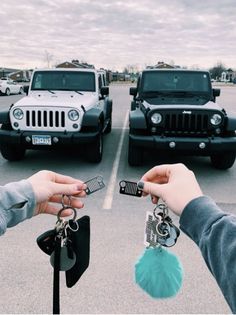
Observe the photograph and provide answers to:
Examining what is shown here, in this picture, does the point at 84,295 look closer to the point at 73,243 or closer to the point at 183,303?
the point at 183,303

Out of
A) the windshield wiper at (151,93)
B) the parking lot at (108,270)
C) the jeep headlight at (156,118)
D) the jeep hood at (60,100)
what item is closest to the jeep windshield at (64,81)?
the jeep hood at (60,100)

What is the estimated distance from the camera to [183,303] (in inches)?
103

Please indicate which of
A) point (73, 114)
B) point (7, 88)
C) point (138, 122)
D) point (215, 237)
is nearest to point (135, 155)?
point (138, 122)

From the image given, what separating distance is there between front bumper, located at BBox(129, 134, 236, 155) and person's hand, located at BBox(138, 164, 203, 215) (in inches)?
186

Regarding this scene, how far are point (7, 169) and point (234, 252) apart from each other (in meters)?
5.90

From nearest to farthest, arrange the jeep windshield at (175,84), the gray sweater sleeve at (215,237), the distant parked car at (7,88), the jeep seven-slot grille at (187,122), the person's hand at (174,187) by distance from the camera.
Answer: the gray sweater sleeve at (215,237) → the person's hand at (174,187) → the jeep seven-slot grille at (187,122) → the jeep windshield at (175,84) → the distant parked car at (7,88)

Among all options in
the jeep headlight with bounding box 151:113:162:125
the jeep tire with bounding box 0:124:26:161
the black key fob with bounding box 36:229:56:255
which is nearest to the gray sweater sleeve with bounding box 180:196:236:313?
the black key fob with bounding box 36:229:56:255

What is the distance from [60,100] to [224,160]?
3.14m

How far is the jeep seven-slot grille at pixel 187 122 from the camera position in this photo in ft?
19.5

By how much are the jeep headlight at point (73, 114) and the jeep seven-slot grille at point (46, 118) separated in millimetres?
121

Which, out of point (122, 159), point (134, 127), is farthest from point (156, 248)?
point (122, 159)

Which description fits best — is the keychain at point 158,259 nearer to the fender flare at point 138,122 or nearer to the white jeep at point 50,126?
the fender flare at point 138,122

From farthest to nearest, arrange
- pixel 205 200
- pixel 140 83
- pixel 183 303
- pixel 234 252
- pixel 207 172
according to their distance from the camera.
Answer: pixel 140 83 → pixel 207 172 → pixel 183 303 → pixel 205 200 → pixel 234 252

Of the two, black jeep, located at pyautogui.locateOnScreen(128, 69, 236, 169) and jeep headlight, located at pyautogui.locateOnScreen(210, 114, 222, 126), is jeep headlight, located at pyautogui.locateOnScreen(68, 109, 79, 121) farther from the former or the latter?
jeep headlight, located at pyautogui.locateOnScreen(210, 114, 222, 126)
